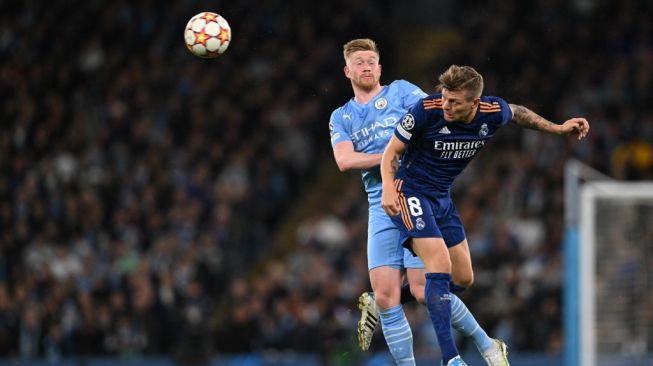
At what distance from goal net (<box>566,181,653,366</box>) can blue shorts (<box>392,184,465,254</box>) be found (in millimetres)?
5858

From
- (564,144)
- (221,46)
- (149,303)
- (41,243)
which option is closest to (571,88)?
(564,144)

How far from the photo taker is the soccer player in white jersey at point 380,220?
9328mm

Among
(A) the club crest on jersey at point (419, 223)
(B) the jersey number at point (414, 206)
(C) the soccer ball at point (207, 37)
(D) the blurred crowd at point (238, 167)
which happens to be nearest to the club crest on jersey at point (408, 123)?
(B) the jersey number at point (414, 206)

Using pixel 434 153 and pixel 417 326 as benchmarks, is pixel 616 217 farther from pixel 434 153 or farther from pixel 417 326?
pixel 434 153

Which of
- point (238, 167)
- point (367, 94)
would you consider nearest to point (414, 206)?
point (367, 94)

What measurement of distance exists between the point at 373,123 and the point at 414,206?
98cm

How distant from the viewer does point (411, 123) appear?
28.6ft

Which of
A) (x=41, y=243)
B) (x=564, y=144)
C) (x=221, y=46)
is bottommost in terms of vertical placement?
(x=41, y=243)

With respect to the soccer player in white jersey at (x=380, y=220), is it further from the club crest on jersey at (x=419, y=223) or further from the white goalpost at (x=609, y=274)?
the white goalpost at (x=609, y=274)

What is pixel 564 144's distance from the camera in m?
18.6

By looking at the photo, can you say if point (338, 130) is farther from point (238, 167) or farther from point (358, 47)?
point (238, 167)

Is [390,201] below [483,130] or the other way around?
below

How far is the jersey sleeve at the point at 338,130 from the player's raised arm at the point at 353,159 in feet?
0.31

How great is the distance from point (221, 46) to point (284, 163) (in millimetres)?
11324
